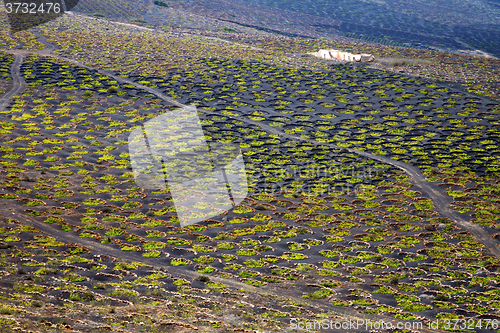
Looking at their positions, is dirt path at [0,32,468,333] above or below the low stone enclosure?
below

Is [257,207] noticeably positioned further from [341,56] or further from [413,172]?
[341,56]

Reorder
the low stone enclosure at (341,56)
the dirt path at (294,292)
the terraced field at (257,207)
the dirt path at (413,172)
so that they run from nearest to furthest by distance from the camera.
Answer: the terraced field at (257,207), the dirt path at (294,292), the dirt path at (413,172), the low stone enclosure at (341,56)

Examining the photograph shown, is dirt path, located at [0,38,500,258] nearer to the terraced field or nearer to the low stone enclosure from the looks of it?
the terraced field

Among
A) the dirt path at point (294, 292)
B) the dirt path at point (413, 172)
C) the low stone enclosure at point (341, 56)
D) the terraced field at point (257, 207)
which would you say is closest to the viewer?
the terraced field at point (257, 207)

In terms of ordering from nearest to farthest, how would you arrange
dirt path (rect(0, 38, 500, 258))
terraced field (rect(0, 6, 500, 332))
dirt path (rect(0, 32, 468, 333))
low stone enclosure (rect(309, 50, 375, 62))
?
1. terraced field (rect(0, 6, 500, 332))
2. dirt path (rect(0, 32, 468, 333))
3. dirt path (rect(0, 38, 500, 258))
4. low stone enclosure (rect(309, 50, 375, 62))

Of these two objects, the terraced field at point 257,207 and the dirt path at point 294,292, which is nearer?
the terraced field at point 257,207

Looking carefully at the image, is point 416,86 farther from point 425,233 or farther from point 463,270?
point 463,270

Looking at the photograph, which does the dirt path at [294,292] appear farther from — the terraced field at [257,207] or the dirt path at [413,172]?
the terraced field at [257,207]

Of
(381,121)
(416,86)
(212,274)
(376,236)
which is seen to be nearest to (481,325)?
(376,236)

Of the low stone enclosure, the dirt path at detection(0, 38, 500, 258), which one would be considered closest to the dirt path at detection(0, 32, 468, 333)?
the dirt path at detection(0, 38, 500, 258)

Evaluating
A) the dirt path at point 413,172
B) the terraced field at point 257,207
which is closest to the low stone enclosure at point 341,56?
the terraced field at point 257,207
